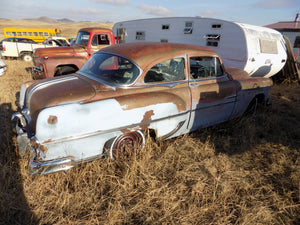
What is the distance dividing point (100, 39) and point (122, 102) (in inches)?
190

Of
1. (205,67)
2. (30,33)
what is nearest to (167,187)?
(205,67)

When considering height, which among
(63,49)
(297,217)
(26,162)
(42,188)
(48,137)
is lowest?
(297,217)

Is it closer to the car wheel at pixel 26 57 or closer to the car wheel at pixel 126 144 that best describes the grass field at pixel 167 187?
the car wheel at pixel 126 144

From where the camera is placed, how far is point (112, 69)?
9.21ft

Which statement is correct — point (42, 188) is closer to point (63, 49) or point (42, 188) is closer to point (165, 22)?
point (63, 49)

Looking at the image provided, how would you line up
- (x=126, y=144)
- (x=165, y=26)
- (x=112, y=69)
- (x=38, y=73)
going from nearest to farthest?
(x=126, y=144), (x=112, y=69), (x=38, y=73), (x=165, y=26)

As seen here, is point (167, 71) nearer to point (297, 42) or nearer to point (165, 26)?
point (165, 26)

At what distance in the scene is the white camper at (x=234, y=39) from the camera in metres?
6.39

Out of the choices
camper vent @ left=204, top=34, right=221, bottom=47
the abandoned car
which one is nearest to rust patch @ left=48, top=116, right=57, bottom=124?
the abandoned car

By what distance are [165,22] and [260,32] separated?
3975mm

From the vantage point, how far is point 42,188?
2.21 metres

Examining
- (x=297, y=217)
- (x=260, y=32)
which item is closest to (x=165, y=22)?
(x=260, y=32)

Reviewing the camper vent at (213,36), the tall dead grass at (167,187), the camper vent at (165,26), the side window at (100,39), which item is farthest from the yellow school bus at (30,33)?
the tall dead grass at (167,187)

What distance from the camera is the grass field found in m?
1.97
